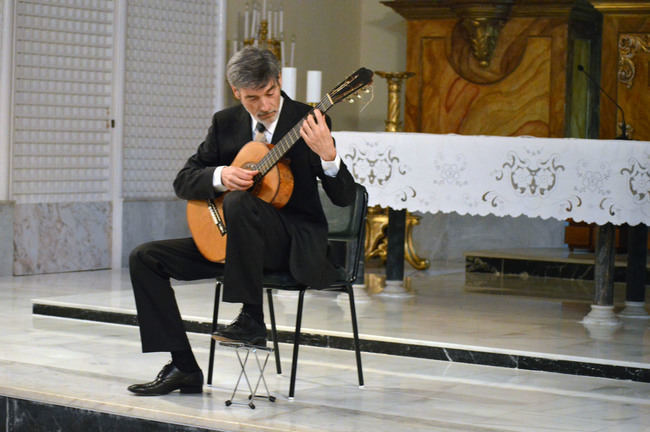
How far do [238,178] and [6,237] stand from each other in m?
4.08

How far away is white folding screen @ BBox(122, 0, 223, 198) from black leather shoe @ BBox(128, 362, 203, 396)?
181 inches

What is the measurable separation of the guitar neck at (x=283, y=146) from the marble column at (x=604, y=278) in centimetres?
232

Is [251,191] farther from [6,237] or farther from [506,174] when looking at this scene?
[6,237]

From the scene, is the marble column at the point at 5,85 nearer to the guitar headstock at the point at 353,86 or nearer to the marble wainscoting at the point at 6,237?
the marble wainscoting at the point at 6,237

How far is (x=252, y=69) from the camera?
354 cm

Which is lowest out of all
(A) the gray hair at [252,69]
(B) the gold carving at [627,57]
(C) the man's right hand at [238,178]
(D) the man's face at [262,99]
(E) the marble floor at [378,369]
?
(E) the marble floor at [378,369]

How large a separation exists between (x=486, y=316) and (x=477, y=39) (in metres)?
3.49

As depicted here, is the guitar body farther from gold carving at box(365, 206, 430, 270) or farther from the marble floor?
gold carving at box(365, 206, 430, 270)

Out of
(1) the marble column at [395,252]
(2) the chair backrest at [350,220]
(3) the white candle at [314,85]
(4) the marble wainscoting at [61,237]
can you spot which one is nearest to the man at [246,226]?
(2) the chair backrest at [350,220]

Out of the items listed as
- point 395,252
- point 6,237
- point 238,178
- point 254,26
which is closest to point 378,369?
point 238,178

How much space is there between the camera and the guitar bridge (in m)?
3.62

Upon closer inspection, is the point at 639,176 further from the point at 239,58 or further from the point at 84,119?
the point at 84,119

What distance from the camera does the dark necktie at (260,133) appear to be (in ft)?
12.3

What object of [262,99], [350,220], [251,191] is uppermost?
[262,99]
